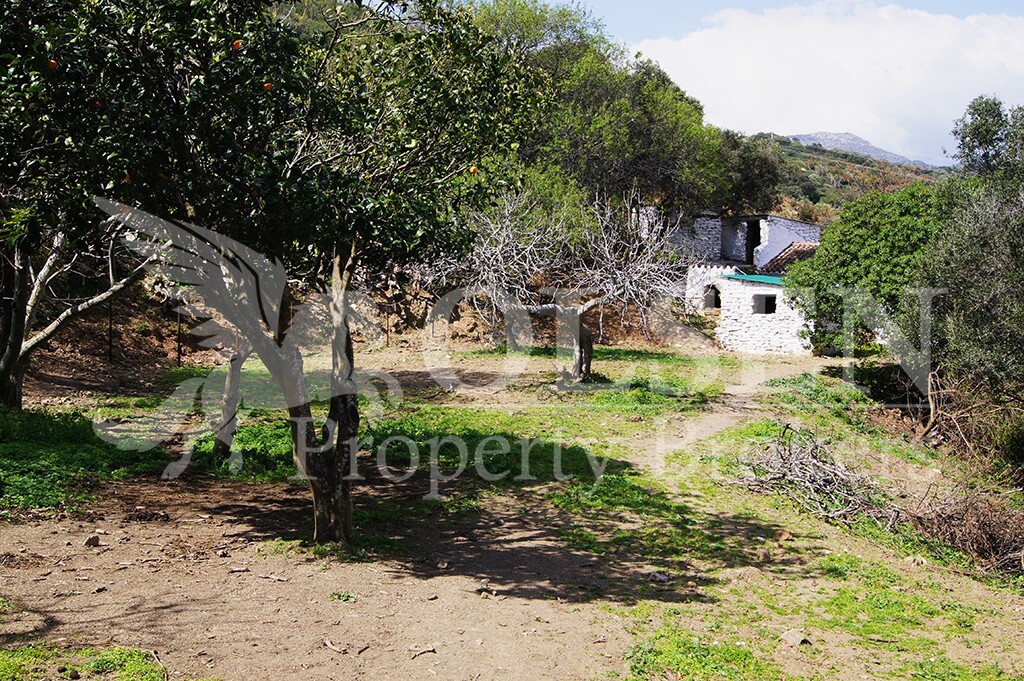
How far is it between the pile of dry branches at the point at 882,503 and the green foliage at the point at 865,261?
27.9 feet

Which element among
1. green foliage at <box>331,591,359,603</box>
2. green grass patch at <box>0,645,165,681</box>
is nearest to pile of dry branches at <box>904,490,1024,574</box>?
green foliage at <box>331,591,359,603</box>

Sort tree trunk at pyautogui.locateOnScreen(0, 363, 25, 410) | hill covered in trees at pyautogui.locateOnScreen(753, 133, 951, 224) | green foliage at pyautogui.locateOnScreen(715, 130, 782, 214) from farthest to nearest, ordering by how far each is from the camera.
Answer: hill covered in trees at pyautogui.locateOnScreen(753, 133, 951, 224) → green foliage at pyautogui.locateOnScreen(715, 130, 782, 214) → tree trunk at pyautogui.locateOnScreen(0, 363, 25, 410)

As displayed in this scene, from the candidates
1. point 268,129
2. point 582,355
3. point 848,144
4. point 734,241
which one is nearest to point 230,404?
point 268,129

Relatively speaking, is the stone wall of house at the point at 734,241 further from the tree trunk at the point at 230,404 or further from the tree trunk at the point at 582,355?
the tree trunk at the point at 230,404

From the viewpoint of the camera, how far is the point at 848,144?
86188 millimetres

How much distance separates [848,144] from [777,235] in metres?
56.0

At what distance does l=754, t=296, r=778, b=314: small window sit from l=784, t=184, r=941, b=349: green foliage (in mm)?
4626

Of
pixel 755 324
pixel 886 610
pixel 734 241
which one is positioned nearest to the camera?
pixel 886 610

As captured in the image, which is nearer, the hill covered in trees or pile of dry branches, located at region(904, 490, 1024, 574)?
pile of dry branches, located at region(904, 490, 1024, 574)

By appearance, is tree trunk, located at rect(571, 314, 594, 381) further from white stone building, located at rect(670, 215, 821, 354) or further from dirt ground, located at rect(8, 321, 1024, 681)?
white stone building, located at rect(670, 215, 821, 354)

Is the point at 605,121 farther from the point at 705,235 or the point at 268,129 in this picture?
the point at 268,129

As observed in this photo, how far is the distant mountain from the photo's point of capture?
7981cm

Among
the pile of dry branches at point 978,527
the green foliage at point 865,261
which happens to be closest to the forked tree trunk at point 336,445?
the pile of dry branches at point 978,527

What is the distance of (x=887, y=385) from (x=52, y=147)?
19.5 m
